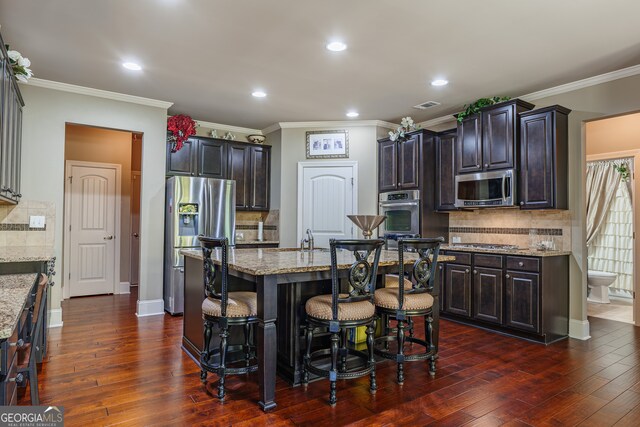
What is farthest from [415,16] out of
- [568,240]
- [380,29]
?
[568,240]

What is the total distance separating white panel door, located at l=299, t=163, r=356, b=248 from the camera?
564 cm

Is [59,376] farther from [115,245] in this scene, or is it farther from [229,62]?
[115,245]

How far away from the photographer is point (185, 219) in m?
4.84

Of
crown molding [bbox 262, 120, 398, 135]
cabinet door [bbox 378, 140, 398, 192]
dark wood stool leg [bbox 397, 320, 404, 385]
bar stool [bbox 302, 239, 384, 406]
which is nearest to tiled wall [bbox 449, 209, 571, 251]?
cabinet door [bbox 378, 140, 398, 192]

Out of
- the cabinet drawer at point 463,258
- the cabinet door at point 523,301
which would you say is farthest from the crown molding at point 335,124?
Answer: the cabinet door at point 523,301

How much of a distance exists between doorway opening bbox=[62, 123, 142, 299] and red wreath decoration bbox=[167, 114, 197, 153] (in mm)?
851

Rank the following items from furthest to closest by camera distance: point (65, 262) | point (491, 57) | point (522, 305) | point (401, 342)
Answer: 1. point (65, 262)
2. point (522, 305)
3. point (491, 57)
4. point (401, 342)

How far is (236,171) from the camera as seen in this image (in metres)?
5.88

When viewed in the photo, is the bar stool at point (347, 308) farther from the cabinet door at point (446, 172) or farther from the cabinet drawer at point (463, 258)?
the cabinet door at point (446, 172)

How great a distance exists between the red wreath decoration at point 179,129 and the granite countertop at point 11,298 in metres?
2.94

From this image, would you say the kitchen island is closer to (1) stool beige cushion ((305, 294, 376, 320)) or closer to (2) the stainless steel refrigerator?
(1) stool beige cushion ((305, 294, 376, 320))

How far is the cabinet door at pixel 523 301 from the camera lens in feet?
12.4

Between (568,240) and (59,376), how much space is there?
4.81 metres

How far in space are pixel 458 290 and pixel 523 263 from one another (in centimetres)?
84
